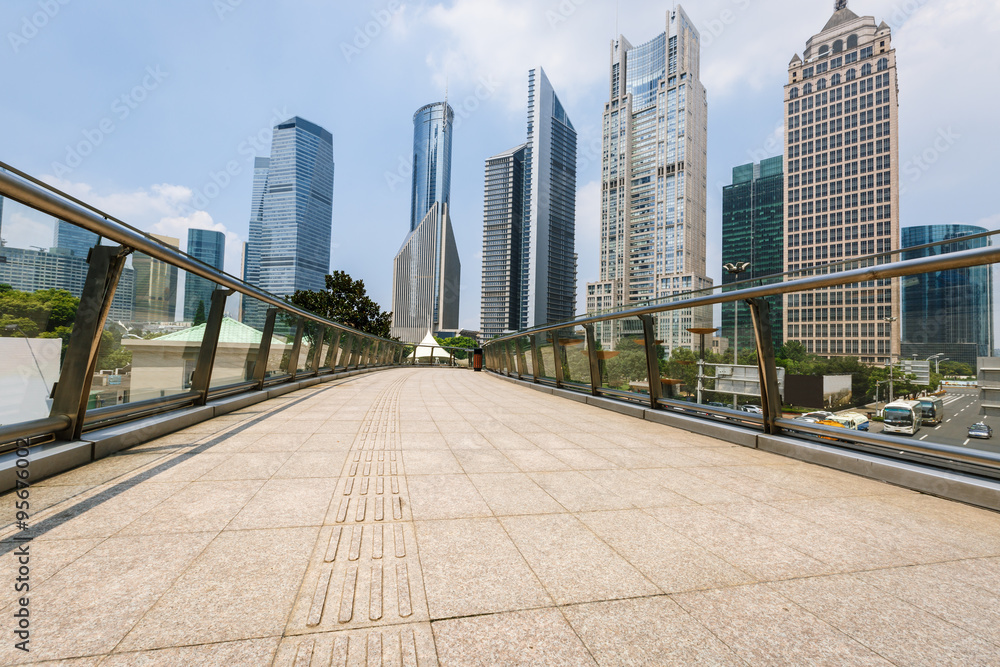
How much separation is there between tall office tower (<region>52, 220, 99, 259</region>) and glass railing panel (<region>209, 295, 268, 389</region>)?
2.28 m

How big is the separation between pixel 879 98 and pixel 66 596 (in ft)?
427

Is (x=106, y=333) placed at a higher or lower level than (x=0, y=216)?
lower

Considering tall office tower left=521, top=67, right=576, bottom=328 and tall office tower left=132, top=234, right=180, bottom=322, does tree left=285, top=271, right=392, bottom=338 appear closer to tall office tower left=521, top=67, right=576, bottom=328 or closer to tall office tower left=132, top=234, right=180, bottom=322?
tall office tower left=132, top=234, right=180, bottom=322

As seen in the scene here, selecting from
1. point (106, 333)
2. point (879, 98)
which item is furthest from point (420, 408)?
point (879, 98)

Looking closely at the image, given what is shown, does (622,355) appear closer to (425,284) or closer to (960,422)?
(960,422)

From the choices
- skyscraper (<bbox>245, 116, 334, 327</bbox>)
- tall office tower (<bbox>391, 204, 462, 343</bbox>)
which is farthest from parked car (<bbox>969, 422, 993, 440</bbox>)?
tall office tower (<bbox>391, 204, 462, 343</bbox>)

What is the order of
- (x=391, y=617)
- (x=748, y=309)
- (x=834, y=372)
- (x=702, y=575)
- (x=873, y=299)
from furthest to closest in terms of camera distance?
(x=748, y=309), (x=834, y=372), (x=873, y=299), (x=702, y=575), (x=391, y=617)

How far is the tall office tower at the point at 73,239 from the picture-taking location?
2848mm

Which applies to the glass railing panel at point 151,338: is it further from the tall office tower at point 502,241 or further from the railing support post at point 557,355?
the tall office tower at point 502,241

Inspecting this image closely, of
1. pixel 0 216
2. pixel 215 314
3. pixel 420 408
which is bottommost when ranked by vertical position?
pixel 420 408

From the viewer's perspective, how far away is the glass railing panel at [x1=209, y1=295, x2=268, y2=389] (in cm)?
553

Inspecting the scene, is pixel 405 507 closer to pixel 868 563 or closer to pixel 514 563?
pixel 514 563

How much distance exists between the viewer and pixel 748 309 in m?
4.68

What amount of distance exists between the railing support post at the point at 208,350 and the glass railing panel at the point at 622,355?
5526mm
